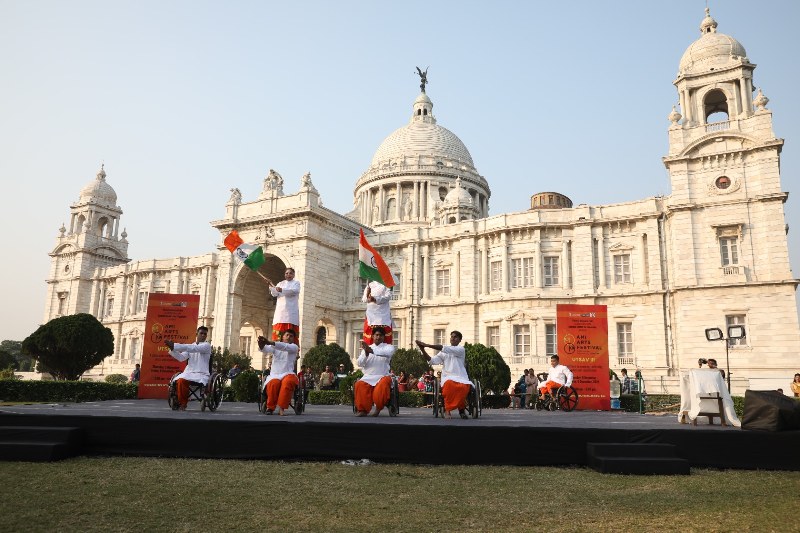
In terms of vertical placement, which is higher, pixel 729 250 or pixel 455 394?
pixel 729 250

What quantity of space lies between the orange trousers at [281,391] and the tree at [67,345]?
76.1 ft

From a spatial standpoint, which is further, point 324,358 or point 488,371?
point 324,358

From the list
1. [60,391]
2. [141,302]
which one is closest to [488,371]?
[60,391]

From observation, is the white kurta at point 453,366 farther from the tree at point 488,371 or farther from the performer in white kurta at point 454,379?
the tree at point 488,371

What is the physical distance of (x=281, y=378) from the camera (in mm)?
10570

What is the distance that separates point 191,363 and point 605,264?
89.7 feet

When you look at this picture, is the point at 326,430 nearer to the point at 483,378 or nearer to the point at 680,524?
the point at 680,524

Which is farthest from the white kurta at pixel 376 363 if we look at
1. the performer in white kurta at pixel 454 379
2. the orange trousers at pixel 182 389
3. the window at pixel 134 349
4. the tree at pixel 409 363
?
the window at pixel 134 349

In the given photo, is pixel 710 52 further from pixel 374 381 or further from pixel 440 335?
pixel 374 381

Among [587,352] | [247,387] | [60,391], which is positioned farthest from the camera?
[60,391]

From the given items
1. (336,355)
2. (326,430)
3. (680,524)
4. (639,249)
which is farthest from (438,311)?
(680,524)

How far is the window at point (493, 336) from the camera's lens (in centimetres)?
3528

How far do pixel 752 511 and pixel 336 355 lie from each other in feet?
Result: 87.2

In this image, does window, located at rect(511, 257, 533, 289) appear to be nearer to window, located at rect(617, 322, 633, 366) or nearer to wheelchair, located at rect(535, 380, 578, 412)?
window, located at rect(617, 322, 633, 366)
